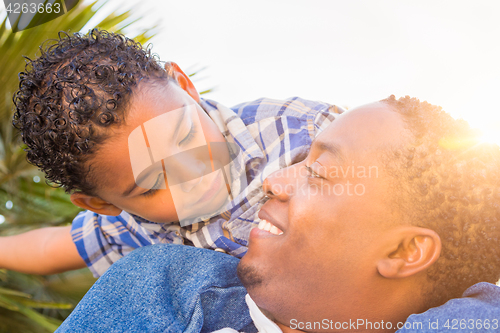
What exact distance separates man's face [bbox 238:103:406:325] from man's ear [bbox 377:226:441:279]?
0.03 meters

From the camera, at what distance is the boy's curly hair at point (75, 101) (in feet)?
3.69

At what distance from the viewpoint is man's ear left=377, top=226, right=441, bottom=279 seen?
94 cm

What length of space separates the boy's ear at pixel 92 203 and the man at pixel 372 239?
358 mm

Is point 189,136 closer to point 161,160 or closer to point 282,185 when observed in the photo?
point 161,160

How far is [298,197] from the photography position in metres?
1.07

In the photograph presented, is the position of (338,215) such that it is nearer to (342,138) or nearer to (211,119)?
(342,138)

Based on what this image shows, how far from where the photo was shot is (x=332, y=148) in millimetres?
1024

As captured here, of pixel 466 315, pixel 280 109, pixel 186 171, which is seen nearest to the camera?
pixel 466 315

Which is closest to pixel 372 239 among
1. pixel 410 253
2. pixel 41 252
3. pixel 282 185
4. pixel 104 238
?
pixel 410 253

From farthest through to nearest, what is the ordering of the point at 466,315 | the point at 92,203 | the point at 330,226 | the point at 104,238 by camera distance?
the point at 104,238 < the point at 92,203 < the point at 330,226 < the point at 466,315
